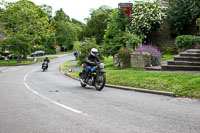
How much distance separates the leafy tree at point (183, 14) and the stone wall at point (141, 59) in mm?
11561

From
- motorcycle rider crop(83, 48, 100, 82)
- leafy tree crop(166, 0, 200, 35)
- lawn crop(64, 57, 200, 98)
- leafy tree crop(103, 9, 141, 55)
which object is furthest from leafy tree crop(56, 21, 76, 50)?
motorcycle rider crop(83, 48, 100, 82)

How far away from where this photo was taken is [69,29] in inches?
3438

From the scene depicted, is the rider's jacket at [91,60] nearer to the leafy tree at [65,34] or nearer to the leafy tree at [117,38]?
the leafy tree at [117,38]

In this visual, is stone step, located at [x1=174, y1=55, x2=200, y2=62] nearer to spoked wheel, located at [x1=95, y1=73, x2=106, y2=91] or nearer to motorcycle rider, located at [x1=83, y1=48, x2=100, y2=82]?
motorcycle rider, located at [x1=83, y1=48, x2=100, y2=82]

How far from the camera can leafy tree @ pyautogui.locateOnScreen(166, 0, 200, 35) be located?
27.1 meters

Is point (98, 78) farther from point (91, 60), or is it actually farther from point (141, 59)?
point (141, 59)

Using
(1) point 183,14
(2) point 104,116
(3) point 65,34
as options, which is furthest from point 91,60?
(3) point 65,34

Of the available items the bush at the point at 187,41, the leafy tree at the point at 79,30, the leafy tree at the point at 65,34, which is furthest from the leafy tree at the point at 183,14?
the leafy tree at the point at 65,34

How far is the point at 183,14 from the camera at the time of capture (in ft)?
94.7

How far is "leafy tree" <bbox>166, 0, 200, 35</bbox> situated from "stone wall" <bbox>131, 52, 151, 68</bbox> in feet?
37.9

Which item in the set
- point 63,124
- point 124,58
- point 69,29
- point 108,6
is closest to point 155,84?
point 63,124

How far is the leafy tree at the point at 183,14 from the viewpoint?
27125mm

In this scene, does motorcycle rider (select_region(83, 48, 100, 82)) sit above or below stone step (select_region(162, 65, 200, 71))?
above

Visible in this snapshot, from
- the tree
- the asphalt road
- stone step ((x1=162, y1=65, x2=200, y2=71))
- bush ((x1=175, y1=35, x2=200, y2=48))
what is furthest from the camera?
the tree
